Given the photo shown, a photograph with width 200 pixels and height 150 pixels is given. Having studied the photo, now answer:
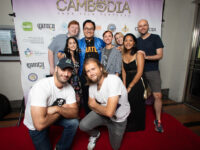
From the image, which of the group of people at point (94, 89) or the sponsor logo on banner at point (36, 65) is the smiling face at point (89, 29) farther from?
the sponsor logo on banner at point (36, 65)

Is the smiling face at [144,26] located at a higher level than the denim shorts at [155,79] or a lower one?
higher

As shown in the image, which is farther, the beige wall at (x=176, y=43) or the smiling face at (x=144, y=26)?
the beige wall at (x=176, y=43)

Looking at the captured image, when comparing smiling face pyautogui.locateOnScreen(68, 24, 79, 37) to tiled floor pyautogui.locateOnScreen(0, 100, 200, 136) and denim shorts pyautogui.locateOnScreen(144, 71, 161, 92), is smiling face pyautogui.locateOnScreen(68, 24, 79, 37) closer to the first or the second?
denim shorts pyautogui.locateOnScreen(144, 71, 161, 92)

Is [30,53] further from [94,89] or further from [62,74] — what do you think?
[94,89]

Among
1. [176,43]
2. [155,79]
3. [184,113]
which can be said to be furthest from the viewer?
[176,43]

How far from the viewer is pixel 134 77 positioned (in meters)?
1.84

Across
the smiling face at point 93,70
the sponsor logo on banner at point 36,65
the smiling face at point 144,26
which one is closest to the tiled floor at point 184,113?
the smiling face at point 144,26

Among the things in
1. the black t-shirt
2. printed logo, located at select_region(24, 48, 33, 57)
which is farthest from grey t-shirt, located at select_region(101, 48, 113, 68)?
printed logo, located at select_region(24, 48, 33, 57)

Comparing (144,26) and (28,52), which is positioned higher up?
(144,26)

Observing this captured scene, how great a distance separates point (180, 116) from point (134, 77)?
1464 mm

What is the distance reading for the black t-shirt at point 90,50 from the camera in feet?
6.70

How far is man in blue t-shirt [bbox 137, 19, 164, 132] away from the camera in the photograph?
203 centimetres

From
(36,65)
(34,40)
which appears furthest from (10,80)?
(34,40)

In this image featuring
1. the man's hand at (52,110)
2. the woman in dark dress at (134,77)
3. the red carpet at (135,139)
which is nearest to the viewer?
the man's hand at (52,110)
